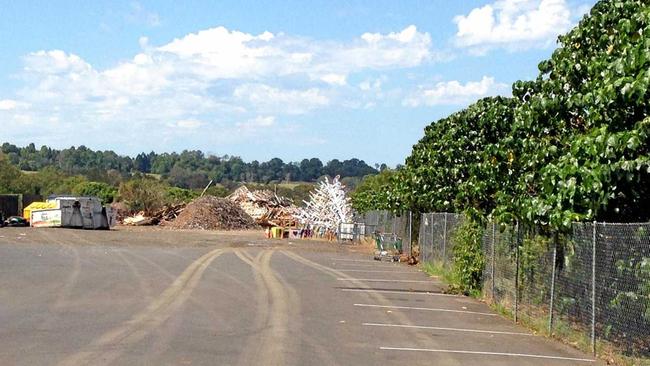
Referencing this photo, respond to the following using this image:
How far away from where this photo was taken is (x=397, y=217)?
42.3 m

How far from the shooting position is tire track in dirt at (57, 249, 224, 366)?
11383mm

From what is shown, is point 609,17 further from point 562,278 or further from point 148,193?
point 148,193

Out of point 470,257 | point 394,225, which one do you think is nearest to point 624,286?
point 470,257

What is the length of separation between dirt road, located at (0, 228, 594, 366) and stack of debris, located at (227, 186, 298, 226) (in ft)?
161

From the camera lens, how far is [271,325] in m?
15.1

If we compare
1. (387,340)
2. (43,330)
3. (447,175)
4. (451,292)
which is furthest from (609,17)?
(447,175)

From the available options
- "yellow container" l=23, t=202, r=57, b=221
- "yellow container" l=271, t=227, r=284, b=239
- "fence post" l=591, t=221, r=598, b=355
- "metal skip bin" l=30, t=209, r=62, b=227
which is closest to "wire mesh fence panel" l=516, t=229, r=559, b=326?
"fence post" l=591, t=221, r=598, b=355

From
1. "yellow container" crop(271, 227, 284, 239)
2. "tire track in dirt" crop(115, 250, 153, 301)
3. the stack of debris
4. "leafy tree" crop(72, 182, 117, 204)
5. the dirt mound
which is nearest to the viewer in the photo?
"tire track in dirt" crop(115, 250, 153, 301)

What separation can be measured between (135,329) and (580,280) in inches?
282

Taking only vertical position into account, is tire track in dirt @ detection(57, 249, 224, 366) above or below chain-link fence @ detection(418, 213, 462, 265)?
below

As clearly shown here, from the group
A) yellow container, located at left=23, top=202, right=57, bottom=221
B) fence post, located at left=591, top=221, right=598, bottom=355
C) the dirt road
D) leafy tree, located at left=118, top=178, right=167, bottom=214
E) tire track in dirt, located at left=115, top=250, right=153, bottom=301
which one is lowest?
the dirt road

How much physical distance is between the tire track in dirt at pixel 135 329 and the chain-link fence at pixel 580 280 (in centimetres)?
681

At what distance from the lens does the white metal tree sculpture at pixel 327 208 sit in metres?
62.0

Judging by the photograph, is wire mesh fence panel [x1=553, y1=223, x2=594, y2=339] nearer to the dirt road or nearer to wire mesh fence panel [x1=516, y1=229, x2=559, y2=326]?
wire mesh fence panel [x1=516, y1=229, x2=559, y2=326]
